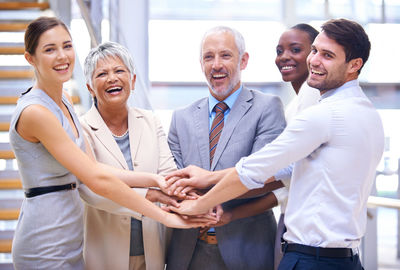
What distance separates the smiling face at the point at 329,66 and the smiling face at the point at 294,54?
2.05ft

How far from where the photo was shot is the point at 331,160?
172cm

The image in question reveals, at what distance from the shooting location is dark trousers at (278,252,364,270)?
1.73 meters

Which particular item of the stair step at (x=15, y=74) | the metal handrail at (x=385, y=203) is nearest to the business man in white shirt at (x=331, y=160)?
the metal handrail at (x=385, y=203)

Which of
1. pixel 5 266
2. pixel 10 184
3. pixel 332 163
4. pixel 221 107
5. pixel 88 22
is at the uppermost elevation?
pixel 88 22

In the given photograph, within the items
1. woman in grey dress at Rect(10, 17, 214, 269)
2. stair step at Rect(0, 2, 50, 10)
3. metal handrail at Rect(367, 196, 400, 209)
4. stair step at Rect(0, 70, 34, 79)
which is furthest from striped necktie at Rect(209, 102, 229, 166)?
stair step at Rect(0, 2, 50, 10)

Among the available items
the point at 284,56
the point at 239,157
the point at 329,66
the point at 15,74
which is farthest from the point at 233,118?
the point at 15,74

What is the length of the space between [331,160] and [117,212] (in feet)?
3.08

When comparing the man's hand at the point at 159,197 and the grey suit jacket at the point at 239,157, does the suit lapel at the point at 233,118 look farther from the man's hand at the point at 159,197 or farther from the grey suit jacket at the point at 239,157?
the man's hand at the point at 159,197

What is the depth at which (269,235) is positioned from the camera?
2.29 metres

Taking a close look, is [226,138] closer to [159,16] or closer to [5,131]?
[5,131]

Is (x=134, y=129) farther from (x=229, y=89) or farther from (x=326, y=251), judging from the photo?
(x=326, y=251)

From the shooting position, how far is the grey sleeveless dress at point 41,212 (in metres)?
1.82

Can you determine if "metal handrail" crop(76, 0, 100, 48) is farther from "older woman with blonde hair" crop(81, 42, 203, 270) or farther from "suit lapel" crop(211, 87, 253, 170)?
"suit lapel" crop(211, 87, 253, 170)

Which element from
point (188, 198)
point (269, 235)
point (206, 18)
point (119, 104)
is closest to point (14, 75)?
point (119, 104)
